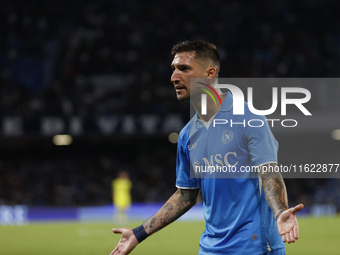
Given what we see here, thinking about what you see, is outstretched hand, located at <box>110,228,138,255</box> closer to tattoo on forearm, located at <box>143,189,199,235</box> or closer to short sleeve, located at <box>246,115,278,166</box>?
tattoo on forearm, located at <box>143,189,199,235</box>

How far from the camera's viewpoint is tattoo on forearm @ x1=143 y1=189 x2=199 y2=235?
3.18m

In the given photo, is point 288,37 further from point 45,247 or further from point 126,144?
point 45,247

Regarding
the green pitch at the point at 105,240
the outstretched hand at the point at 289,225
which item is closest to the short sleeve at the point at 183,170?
the outstretched hand at the point at 289,225

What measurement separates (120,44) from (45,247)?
12.8m

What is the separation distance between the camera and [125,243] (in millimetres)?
3090

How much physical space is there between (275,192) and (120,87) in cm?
1789

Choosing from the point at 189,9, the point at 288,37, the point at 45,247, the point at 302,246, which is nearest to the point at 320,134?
the point at 288,37

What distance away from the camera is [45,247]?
1060 centimetres

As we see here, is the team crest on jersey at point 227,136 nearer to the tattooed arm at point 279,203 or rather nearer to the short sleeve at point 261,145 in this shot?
the short sleeve at point 261,145

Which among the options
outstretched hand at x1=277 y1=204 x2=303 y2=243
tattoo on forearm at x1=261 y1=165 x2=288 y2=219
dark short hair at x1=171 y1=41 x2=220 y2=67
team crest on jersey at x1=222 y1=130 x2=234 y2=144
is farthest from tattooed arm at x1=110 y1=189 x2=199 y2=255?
outstretched hand at x1=277 y1=204 x2=303 y2=243

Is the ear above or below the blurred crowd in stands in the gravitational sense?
below

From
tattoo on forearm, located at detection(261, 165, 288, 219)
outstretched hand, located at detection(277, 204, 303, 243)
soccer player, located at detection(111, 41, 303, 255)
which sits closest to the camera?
outstretched hand, located at detection(277, 204, 303, 243)

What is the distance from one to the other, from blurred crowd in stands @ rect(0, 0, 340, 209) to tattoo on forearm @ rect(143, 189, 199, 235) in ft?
51.6

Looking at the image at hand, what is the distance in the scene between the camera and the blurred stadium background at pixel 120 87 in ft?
61.9
